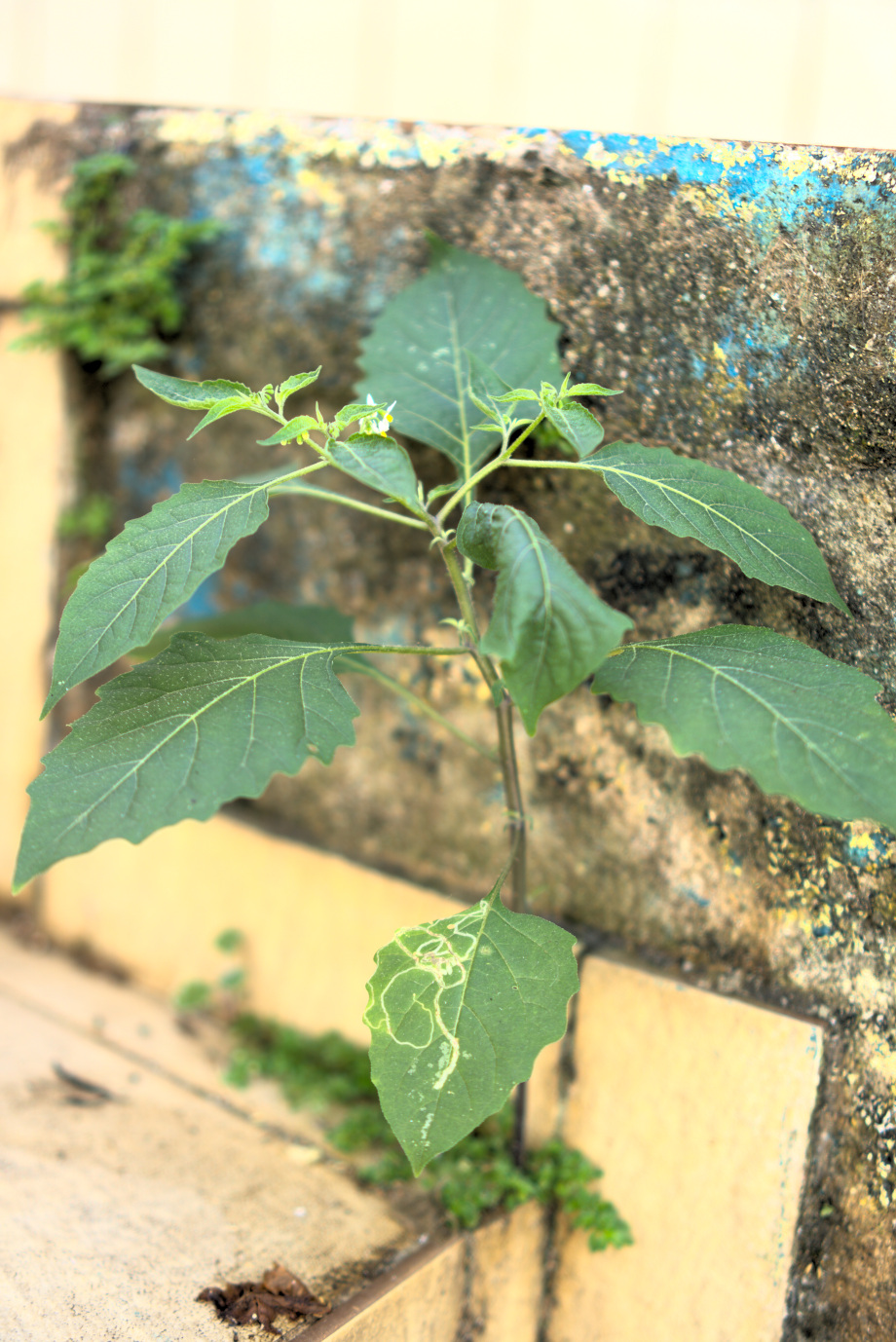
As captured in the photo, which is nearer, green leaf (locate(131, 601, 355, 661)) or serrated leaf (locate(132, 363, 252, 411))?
serrated leaf (locate(132, 363, 252, 411))

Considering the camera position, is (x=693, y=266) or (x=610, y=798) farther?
(x=610, y=798)

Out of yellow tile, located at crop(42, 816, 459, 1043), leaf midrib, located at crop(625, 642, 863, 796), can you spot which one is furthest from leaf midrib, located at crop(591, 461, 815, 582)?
yellow tile, located at crop(42, 816, 459, 1043)

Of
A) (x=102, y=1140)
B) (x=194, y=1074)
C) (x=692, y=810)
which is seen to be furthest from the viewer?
(x=194, y=1074)

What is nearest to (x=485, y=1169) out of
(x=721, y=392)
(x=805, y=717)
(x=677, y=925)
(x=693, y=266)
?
(x=677, y=925)

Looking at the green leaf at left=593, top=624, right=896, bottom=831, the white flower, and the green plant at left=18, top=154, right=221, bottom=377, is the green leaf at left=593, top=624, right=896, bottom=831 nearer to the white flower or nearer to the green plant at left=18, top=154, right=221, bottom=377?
the white flower

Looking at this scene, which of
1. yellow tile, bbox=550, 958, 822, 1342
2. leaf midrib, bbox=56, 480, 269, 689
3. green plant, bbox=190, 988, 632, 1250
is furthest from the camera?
green plant, bbox=190, 988, 632, 1250

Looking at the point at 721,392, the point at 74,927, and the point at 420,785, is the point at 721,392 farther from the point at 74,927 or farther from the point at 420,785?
the point at 74,927

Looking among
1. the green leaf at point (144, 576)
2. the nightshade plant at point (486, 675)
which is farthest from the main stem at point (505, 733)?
the green leaf at point (144, 576)
